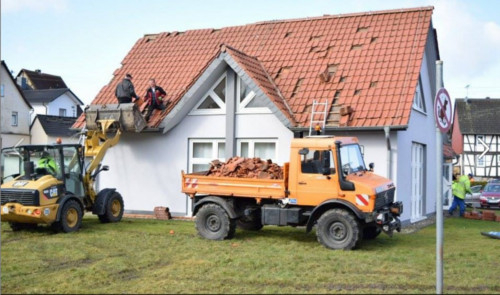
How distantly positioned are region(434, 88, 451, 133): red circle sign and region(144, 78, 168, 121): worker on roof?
39.6ft

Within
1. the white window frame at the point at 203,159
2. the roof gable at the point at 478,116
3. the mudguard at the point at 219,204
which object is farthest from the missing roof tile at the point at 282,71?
the roof gable at the point at 478,116

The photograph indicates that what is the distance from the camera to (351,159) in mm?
13117

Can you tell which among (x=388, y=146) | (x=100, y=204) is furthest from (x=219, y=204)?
(x=388, y=146)

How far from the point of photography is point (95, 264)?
10.6 meters

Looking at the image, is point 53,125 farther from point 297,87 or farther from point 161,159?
point 297,87

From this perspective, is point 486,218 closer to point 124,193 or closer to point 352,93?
point 352,93

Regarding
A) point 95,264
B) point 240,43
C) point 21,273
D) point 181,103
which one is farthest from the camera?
point 240,43

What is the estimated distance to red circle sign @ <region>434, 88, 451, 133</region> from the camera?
780 cm

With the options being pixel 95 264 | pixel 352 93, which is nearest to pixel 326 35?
pixel 352 93

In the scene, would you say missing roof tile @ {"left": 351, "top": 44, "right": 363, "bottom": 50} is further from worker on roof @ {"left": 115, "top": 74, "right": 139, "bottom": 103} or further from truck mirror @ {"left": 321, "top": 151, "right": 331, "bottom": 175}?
truck mirror @ {"left": 321, "top": 151, "right": 331, "bottom": 175}

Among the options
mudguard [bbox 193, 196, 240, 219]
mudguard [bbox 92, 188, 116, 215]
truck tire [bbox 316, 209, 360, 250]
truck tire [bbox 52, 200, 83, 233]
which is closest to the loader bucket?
mudguard [bbox 92, 188, 116, 215]

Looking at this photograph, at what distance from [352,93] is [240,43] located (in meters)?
5.62

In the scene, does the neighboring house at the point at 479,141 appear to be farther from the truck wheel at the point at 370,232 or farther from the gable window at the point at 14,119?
the truck wheel at the point at 370,232

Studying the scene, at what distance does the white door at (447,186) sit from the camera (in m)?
24.0
